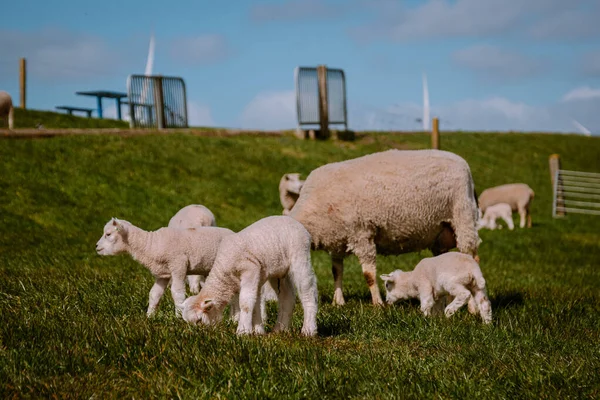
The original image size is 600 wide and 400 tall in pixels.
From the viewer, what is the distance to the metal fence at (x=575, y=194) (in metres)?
26.6

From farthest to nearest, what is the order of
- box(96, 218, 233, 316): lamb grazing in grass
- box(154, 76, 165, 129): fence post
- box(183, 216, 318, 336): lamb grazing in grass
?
box(154, 76, 165, 129): fence post
box(96, 218, 233, 316): lamb grazing in grass
box(183, 216, 318, 336): lamb grazing in grass

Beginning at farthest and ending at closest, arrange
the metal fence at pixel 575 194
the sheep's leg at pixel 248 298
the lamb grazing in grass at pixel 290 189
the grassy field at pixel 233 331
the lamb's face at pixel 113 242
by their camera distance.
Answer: the metal fence at pixel 575 194, the lamb grazing in grass at pixel 290 189, the lamb's face at pixel 113 242, the sheep's leg at pixel 248 298, the grassy field at pixel 233 331

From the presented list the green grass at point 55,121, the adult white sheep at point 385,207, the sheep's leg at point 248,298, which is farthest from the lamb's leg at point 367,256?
the green grass at point 55,121

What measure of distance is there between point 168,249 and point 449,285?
9.60 ft

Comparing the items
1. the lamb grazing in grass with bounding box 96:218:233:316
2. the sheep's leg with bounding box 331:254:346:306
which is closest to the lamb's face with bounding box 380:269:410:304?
the sheep's leg with bounding box 331:254:346:306

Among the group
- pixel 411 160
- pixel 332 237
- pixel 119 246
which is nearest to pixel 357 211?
pixel 332 237

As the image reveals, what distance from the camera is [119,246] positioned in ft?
25.7

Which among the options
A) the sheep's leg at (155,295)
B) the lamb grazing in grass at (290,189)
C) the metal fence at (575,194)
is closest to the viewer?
the sheep's leg at (155,295)

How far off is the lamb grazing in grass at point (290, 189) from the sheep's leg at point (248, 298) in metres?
4.40

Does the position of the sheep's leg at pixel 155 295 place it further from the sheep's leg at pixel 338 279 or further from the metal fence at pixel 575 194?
the metal fence at pixel 575 194

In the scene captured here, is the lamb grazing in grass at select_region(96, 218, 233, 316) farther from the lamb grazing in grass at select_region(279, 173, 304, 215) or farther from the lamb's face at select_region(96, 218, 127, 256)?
the lamb grazing in grass at select_region(279, 173, 304, 215)

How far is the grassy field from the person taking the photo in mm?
4586

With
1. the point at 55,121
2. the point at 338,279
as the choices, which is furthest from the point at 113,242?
the point at 55,121

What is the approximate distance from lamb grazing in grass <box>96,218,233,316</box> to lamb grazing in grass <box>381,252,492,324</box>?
7.25 feet
